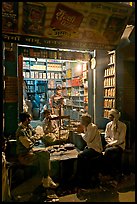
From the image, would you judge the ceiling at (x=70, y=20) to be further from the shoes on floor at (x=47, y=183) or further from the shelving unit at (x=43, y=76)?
the shelving unit at (x=43, y=76)

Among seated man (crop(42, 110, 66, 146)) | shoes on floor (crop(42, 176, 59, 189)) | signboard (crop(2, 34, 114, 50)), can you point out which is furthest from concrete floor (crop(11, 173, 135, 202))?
signboard (crop(2, 34, 114, 50))

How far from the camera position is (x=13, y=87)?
4.46m

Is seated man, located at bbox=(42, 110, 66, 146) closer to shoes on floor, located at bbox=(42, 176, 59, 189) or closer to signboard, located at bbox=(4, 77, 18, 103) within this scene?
signboard, located at bbox=(4, 77, 18, 103)

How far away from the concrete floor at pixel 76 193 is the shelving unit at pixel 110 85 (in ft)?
7.08

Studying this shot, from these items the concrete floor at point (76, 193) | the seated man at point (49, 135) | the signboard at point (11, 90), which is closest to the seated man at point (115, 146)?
the concrete floor at point (76, 193)

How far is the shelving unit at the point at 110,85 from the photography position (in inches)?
210

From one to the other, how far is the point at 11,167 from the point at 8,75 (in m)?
1.94

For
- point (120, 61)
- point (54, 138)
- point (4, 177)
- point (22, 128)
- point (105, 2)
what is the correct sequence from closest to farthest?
1. point (4, 177)
2. point (22, 128)
3. point (105, 2)
4. point (54, 138)
5. point (120, 61)

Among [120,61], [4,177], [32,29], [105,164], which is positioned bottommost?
[105,164]

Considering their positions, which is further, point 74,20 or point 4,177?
point 74,20

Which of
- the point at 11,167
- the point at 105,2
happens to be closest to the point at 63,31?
the point at 105,2

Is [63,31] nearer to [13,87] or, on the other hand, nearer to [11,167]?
[13,87]

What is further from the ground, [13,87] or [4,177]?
[13,87]

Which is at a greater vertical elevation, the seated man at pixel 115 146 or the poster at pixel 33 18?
the poster at pixel 33 18
